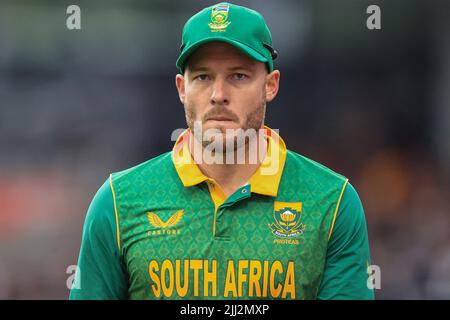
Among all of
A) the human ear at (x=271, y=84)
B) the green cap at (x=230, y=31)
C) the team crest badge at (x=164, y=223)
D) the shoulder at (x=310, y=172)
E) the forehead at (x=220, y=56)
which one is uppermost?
the green cap at (x=230, y=31)

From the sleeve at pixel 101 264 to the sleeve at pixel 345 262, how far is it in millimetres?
649

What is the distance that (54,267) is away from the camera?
4.21 m

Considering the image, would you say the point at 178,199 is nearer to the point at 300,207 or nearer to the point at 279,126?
the point at 300,207

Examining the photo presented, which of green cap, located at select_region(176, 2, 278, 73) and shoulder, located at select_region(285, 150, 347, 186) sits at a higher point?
green cap, located at select_region(176, 2, 278, 73)

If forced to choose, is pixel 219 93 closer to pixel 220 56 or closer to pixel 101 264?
pixel 220 56

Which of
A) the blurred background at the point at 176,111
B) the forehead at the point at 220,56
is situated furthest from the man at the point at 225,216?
the blurred background at the point at 176,111

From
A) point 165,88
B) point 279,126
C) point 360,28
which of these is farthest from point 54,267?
point 360,28

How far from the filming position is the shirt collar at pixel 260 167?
2133mm

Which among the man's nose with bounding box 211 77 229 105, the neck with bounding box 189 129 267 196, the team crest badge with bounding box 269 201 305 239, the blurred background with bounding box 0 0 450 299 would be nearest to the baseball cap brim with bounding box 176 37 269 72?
the man's nose with bounding box 211 77 229 105

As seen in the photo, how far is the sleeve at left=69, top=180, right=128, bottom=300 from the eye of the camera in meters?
2.09

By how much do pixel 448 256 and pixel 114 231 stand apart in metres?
2.95

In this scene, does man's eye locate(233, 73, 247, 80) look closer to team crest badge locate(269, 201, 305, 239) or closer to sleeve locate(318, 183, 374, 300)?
team crest badge locate(269, 201, 305, 239)

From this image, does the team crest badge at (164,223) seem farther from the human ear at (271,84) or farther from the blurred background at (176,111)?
the blurred background at (176,111)

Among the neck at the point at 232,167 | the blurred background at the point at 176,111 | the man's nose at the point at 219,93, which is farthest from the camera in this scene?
the blurred background at the point at 176,111
